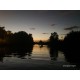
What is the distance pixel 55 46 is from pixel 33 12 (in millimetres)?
630

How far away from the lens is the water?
820 cm

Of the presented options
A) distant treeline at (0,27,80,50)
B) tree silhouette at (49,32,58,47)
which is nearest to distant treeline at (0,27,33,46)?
distant treeline at (0,27,80,50)

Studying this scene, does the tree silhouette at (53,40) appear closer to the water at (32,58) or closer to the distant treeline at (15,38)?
the water at (32,58)

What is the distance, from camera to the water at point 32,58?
8.20 m

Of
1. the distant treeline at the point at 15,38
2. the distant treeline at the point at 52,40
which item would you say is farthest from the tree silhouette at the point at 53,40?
the distant treeline at the point at 15,38

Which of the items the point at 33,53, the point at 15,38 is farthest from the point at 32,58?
the point at 15,38

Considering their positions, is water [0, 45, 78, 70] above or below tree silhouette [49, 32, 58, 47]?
below

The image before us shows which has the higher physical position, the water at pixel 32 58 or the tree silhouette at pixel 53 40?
the tree silhouette at pixel 53 40

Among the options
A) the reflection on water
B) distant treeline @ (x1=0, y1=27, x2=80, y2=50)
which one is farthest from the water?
distant treeline @ (x1=0, y1=27, x2=80, y2=50)

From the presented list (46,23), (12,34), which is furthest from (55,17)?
(12,34)

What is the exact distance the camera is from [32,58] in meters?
8.23

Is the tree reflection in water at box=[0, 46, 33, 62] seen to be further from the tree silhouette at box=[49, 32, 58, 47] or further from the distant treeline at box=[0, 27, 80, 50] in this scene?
the tree silhouette at box=[49, 32, 58, 47]

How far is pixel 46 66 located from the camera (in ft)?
26.9
